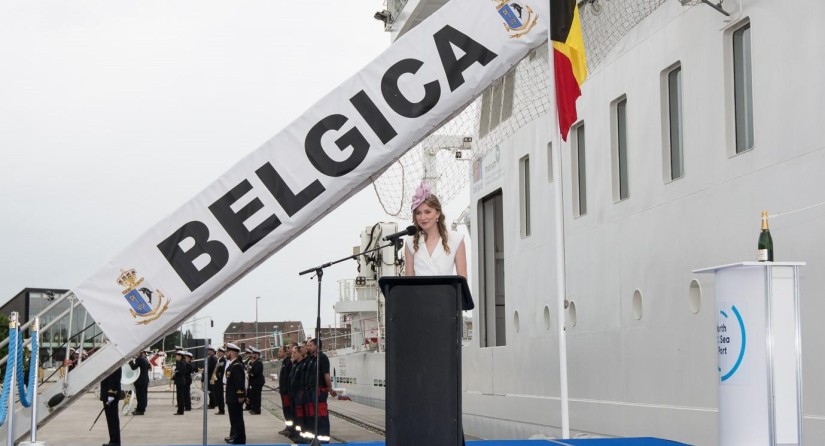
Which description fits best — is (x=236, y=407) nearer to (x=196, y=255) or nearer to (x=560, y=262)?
(x=196, y=255)

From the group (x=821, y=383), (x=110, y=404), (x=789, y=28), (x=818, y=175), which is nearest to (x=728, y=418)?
(x=821, y=383)

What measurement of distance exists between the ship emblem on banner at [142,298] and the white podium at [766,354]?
5021 millimetres

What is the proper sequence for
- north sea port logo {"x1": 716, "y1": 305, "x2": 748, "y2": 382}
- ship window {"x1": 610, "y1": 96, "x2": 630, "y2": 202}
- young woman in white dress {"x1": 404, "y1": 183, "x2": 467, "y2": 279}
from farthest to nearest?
ship window {"x1": 610, "y1": 96, "x2": 630, "y2": 202} < north sea port logo {"x1": 716, "y1": 305, "x2": 748, "y2": 382} < young woman in white dress {"x1": 404, "y1": 183, "x2": 467, "y2": 279}

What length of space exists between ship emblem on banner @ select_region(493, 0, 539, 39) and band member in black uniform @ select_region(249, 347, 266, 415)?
11772mm

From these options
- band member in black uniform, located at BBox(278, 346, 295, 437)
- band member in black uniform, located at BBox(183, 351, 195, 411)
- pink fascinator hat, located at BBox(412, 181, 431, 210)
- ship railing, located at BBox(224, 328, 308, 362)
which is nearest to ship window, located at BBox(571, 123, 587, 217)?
pink fascinator hat, located at BBox(412, 181, 431, 210)

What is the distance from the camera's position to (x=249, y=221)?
29.5ft

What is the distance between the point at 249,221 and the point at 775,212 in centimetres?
428

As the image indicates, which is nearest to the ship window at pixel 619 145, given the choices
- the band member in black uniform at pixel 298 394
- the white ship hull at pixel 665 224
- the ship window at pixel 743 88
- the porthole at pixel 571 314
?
the white ship hull at pixel 665 224

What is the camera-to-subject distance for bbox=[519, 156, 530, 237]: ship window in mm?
14539

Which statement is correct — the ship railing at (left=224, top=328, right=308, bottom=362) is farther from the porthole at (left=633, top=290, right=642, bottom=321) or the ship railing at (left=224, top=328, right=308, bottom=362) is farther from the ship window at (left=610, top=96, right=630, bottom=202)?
the porthole at (left=633, top=290, right=642, bottom=321)

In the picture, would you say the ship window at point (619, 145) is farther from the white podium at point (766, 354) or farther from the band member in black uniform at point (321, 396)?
the band member in black uniform at point (321, 396)

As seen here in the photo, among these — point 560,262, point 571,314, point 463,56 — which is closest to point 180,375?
point 571,314

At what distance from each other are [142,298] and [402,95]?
2.86m

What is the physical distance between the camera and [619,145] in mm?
11180
